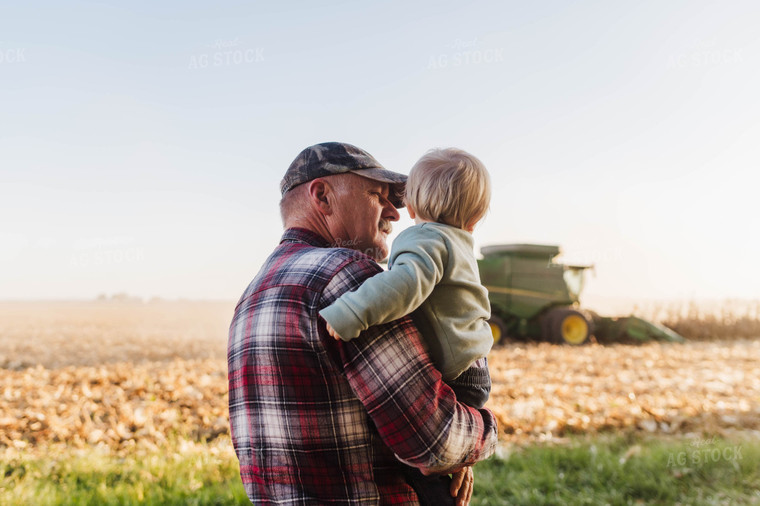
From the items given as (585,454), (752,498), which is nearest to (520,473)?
(585,454)

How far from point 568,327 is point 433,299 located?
13.3 m

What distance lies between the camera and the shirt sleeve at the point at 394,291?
1472 mm

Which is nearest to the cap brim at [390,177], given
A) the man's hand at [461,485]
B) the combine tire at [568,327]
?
the man's hand at [461,485]

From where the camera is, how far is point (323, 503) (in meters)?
1.57

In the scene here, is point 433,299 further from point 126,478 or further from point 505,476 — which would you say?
point 126,478

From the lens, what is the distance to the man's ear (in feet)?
6.50

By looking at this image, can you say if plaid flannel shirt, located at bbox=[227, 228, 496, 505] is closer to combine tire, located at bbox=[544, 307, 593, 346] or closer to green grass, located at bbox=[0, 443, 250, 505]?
green grass, located at bbox=[0, 443, 250, 505]

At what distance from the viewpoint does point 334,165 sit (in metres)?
1.96

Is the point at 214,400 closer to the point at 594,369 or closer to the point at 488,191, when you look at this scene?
the point at 488,191

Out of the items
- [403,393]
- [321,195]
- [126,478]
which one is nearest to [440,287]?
[403,393]

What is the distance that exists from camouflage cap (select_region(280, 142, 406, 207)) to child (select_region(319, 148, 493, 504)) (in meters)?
0.11

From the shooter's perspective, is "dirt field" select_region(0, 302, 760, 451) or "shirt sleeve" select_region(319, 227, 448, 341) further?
"dirt field" select_region(0, 302, 760, 451)

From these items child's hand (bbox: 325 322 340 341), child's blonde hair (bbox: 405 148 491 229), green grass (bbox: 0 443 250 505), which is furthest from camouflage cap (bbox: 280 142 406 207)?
green grass (bbox: 0 443 250 505)

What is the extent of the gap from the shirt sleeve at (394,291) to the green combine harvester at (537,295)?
1274 cm
